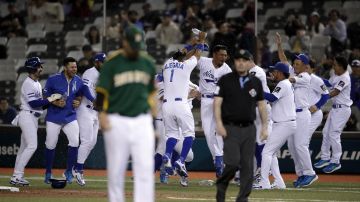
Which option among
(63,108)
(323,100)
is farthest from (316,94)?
(63,108)

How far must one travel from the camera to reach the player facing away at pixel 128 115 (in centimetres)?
1020

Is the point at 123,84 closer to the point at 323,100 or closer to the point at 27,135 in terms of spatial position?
the point at 27,135

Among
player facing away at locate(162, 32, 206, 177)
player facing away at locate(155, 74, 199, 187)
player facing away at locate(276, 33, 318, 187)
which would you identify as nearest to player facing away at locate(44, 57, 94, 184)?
player facing away at locate(162, 32, 206, 177)

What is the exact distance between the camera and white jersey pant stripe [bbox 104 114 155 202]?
1016 cm

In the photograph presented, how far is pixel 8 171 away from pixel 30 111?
4.22 meters

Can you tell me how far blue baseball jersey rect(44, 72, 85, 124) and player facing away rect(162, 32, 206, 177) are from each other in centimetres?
151

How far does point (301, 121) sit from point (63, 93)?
3996 mm

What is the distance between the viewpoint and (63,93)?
645 inches

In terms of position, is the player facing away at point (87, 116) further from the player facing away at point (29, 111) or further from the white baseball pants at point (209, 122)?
the white baseball pants at point (209, 122)

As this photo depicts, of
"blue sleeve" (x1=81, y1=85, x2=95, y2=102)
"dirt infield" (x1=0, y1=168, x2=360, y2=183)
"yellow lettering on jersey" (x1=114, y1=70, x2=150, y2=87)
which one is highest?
"blue sleeve" (x1=81, y1=85, x2=95, y2=102)

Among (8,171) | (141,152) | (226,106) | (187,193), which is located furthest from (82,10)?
(141,152)

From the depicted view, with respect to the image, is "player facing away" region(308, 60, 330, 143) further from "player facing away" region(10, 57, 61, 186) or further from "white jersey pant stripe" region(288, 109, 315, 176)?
"player facing away" region(10, 57, 61, 186)

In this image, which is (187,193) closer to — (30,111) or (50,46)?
(30,111)

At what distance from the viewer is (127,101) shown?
34.0 feet
